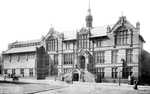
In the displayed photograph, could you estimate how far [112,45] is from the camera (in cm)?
3450

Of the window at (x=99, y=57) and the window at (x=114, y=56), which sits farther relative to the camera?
the window at (x=99, y=57)

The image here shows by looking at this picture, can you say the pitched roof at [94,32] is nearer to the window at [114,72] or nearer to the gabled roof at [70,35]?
the gabled roof at [70,35]

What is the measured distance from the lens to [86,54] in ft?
120

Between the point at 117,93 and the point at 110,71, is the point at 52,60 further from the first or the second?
the point at 117,93

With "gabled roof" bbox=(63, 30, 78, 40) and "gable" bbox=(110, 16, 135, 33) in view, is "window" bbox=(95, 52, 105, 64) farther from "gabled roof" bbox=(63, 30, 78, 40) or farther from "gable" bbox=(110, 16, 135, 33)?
"gabled roof" bbox=(63, 30, 78, 40)

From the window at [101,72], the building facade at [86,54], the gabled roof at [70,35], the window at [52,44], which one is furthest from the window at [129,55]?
the window at [52,44]

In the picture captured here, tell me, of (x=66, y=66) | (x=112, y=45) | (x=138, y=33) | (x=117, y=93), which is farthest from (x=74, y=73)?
(x=117, y=93)

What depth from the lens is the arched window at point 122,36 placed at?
3341 cm

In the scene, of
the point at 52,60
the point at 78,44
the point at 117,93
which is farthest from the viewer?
the point at 52,60

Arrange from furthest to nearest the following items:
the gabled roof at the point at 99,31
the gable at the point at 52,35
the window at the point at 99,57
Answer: the gable at the point at 52,35 < the gabled roof at the point at 99,31 < the window at the point at 99,57

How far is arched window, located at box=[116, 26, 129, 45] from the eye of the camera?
110ft

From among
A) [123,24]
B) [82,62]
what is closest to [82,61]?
[82,62]

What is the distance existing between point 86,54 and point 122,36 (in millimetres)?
8815

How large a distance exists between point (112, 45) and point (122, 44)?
2095 millimetres
